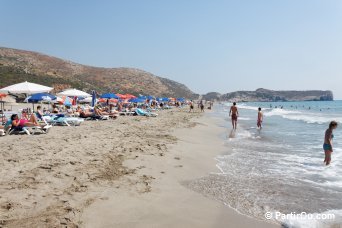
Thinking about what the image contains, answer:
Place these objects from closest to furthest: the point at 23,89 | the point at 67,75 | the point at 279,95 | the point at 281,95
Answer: the point at 23,89, the point at 67,75, the point at 279,95, the point at 281,95

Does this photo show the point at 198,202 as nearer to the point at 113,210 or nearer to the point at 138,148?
the point at 113,210

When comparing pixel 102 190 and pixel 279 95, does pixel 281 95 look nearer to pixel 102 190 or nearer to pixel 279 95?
pixel 279 95

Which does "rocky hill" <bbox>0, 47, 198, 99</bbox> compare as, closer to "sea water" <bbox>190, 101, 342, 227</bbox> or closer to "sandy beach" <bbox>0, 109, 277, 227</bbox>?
"sandy beach" <bbox>0, 109, 277, 227</bbox>

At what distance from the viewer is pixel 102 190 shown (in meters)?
4.93

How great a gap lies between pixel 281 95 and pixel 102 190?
653 ft

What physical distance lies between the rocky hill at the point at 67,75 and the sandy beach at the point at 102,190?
127 feet

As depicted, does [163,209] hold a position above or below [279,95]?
below

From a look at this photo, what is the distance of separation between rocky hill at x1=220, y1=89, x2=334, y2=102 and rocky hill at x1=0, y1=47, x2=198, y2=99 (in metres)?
93.9

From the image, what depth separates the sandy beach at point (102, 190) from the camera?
12.8ft

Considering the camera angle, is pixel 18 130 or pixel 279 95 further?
pixel 279 95

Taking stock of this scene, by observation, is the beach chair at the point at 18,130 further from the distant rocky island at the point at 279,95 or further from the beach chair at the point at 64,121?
the distant rocky island at the point at 279,95

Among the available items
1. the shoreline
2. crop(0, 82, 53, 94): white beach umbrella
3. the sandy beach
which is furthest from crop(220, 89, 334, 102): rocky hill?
the shoreline

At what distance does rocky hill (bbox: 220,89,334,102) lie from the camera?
184875 millimetres

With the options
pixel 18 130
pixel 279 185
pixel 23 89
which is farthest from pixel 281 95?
pixel 279 185
